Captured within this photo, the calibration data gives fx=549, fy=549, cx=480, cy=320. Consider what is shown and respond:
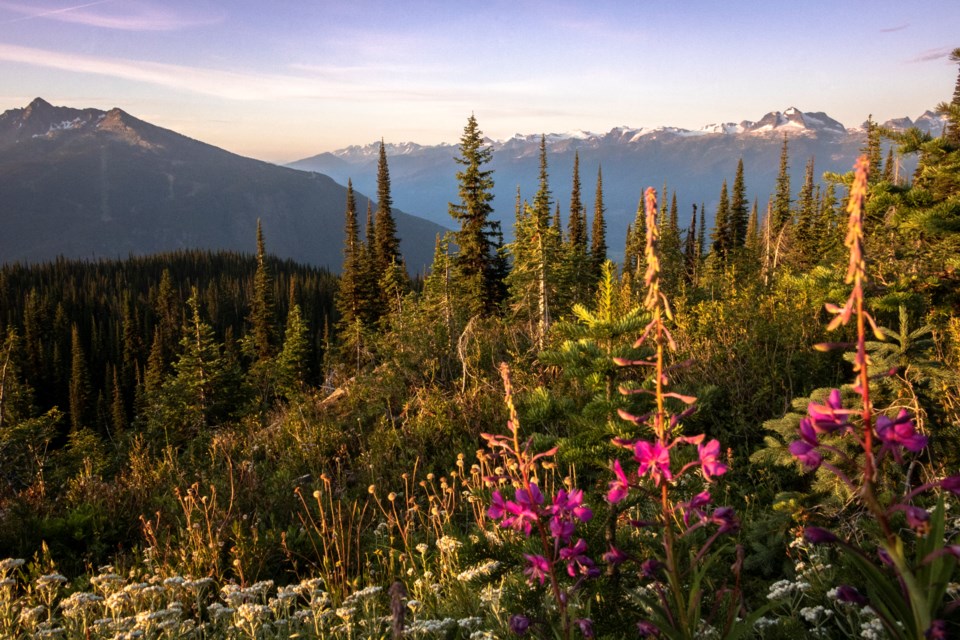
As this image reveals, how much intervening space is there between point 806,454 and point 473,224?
27.5 m

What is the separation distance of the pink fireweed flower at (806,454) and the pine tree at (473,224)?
2529 cm

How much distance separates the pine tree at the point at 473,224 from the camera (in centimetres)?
2734

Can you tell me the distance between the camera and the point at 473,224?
1115 inches

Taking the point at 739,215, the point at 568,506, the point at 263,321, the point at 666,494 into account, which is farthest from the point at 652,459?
the point at 739,215

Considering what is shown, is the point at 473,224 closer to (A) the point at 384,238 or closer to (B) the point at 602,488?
(A) the point at 384,238

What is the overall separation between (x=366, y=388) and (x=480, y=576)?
727 cm

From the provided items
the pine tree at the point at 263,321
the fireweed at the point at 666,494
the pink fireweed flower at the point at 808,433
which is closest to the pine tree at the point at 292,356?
the pine tree at the point at 263,321

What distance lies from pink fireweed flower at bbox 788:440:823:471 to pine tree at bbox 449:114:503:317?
83.0ft

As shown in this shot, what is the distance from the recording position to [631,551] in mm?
2549

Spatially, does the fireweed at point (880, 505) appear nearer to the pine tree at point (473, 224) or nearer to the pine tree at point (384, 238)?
the pine tree at point (473, 224)

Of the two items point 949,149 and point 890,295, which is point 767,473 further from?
point 949,149

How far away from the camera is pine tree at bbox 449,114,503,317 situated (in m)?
27.3

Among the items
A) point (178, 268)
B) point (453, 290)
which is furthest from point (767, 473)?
point (178, 268)

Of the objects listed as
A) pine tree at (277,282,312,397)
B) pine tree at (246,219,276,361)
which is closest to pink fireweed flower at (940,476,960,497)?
pine tree at (277,282,312,397)
